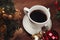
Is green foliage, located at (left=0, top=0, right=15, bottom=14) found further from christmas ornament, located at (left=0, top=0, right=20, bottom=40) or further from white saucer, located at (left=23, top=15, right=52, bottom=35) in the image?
white saucer, located at (left=23, top=15, right=52, bottom=35)

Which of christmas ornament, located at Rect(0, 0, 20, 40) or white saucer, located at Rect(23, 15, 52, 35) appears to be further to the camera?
white saucer, located at Rect(23, 15, 52, 35)

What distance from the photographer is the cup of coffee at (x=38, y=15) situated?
84 cm

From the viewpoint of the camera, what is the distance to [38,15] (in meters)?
0.85

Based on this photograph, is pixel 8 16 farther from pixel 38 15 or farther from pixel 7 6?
pixel 38 15

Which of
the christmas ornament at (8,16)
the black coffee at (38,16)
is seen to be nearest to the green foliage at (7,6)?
the christmas ornament at (8,16)

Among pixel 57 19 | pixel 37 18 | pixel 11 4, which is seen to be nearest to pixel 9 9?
pixel 11 4

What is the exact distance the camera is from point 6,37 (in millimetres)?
801

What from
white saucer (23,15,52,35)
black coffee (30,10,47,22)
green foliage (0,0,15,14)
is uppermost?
green foliage (0,0,15,14)

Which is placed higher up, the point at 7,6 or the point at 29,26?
the point at 7,6

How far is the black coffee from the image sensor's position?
845 millimetres

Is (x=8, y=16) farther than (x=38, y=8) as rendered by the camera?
No

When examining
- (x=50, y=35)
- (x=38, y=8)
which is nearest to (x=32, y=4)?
(x=38, y=8)

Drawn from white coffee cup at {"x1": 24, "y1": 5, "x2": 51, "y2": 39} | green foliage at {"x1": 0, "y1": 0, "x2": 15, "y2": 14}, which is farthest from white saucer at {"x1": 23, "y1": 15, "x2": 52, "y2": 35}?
green foliage at {"x1": 0, "y1": 0, "x2": 15, "y2": 14}

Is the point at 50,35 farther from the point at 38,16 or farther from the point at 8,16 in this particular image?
the point at 8,16
